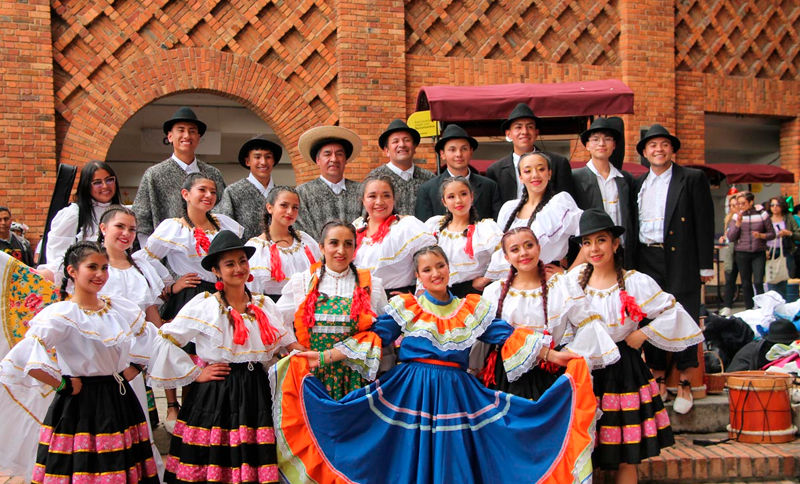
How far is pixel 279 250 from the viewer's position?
4.61 meters

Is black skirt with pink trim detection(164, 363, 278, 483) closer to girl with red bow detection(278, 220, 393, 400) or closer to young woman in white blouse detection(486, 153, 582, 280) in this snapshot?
girl with red bow detection(278, 220, 393, 400)

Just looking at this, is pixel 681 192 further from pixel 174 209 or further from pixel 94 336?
pixel 94 336

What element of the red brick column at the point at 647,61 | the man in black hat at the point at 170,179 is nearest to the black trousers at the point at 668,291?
the man in black hat at the point at 170,179

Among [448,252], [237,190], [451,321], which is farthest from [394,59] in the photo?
[451,321]

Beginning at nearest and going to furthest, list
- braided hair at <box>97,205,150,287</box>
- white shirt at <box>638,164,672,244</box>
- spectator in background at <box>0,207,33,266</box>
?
braided hair at <box>97,205,150,287</box> → white shirt at <box>638,164,672,244</box> → spectator in background at <box>0,207,33,266</box>

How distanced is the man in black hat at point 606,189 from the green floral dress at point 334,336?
205 centimetres

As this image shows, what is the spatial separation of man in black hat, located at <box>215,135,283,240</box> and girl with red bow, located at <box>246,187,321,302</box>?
46 cm

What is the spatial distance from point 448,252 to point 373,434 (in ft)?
4.24

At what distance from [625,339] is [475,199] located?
1511mm

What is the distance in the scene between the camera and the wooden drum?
15.9 feet

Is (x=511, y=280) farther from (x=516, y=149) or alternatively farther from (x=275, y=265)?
(x=516, y=149)

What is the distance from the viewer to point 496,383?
4094 millimetres

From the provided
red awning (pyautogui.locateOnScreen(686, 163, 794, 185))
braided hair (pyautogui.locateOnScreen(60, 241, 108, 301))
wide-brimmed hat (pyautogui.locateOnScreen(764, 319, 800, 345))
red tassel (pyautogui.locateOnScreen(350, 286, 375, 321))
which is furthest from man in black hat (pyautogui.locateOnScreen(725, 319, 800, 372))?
braided hair (pyautogui.locateOnScreen(60, 241, 108, 301))

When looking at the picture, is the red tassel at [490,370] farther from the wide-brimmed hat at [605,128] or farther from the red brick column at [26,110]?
the red brick column at [26,110]
